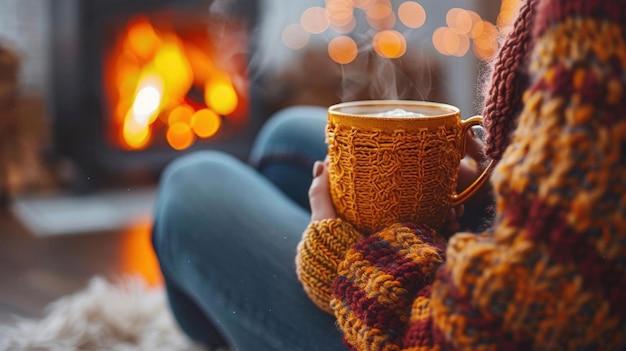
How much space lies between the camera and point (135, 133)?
79.4 inches

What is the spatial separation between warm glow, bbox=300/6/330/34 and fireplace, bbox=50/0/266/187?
7.7 inches

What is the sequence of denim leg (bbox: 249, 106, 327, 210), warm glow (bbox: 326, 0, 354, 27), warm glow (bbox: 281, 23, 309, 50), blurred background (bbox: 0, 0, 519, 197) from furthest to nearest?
warm glow (bbox: 281, 23, 309, 50) → warm glow (bbox: 326, 0, 354, 27) → blurred background (bbox: 0, 0, 519, 197) → denim leg (bbox: 249, 106, 327, 210)

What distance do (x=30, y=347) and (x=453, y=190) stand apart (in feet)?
2.52

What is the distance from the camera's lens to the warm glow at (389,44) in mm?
1832

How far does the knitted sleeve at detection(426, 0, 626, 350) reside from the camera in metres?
0.33

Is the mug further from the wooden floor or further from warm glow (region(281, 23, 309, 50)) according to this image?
warm glow (region(281, 23, 309, 50))

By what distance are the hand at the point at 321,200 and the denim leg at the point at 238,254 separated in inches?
3.8

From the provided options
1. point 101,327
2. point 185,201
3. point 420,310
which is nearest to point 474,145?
point 420,310

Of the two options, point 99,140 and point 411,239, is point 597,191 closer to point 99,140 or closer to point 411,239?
point 411,239

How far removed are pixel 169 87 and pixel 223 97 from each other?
0.17m

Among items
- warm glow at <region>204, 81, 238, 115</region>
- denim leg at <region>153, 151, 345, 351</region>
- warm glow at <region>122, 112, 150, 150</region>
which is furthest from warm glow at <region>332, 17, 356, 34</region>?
denim leg at <region>153, 151, 345, 351</region>

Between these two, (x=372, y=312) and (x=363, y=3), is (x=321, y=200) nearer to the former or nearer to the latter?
(x=372, y=312)

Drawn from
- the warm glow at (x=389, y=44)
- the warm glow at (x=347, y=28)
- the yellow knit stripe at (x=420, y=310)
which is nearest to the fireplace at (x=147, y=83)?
the warm glow at (x=347, y=28)

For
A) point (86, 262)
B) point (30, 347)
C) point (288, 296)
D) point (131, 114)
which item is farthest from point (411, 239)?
point (131, 114)
